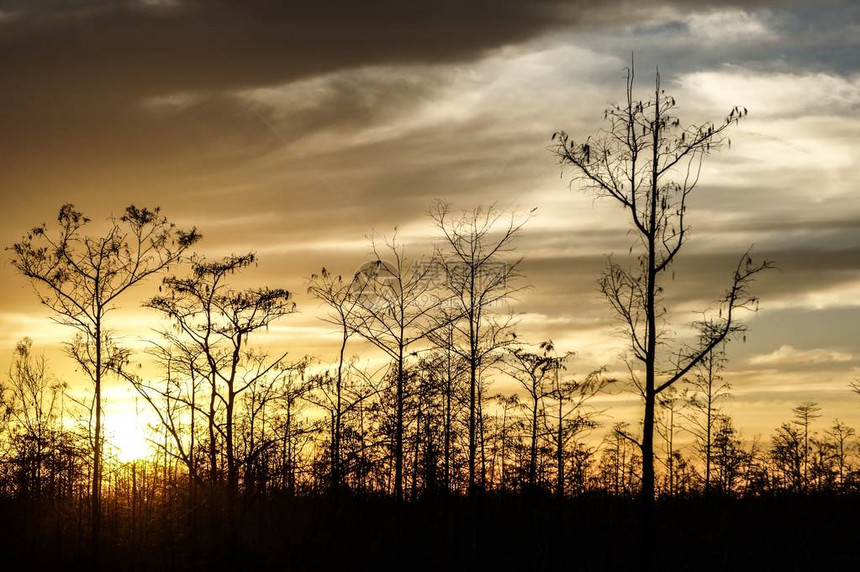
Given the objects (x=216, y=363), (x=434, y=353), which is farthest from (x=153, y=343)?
(x=434, y=353)

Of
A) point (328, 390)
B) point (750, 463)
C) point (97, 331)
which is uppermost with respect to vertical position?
point (97, 331)

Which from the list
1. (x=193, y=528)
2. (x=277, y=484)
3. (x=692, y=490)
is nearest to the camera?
(x=193, y=528)

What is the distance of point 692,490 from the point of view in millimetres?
52250

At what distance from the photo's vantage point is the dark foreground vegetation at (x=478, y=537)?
33.7 m

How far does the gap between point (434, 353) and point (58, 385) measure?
128 ft

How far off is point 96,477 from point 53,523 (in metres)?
20.6

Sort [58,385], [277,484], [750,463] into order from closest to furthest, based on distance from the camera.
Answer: [277,484] → [750,463] → [58,385]

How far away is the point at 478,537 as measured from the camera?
3812cm

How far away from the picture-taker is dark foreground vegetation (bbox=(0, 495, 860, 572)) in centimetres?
3366

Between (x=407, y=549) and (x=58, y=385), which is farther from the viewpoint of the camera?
(x=58, y=385)

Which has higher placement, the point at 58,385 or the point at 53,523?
the point at 58,385

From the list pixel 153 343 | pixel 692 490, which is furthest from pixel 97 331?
pixel 692 490

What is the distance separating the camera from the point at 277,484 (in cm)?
4800

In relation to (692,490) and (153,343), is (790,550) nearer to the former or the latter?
(692,490)
